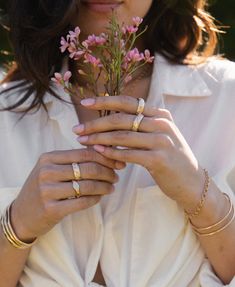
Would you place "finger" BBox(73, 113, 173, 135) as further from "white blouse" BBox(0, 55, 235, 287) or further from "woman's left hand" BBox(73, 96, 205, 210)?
"white blouse" BBox(0, 55, 235, 287)

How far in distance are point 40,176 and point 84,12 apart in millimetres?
540

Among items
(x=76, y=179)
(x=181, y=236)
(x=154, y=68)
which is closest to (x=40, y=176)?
(x=76, y=179)

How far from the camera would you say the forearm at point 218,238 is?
2373 mm

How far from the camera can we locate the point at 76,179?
2299 millimetres

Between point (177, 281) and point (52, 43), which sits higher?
point (52, 43)

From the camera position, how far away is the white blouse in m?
2.49

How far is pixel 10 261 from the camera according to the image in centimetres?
246

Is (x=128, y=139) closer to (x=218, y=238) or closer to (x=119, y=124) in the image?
(x=119, y=124)

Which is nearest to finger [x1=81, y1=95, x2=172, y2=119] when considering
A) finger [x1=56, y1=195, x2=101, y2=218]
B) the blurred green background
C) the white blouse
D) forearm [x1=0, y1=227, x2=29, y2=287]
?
finger [x1=56, y1=195, x2=101, y2=218]

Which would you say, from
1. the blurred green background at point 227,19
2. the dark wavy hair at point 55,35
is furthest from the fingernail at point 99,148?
the blurred green background at point 227,19

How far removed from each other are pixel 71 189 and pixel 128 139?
0.69 feet

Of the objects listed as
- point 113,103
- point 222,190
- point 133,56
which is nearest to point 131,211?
point 222,190

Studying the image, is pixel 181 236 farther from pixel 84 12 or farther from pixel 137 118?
pixel 84 12

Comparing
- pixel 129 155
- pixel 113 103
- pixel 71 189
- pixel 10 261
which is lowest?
pixel 10 261
